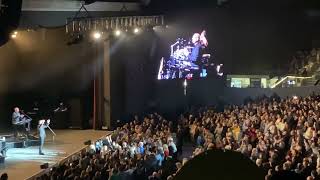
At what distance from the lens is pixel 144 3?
1952cm

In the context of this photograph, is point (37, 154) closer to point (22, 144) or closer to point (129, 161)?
point (22, 144)

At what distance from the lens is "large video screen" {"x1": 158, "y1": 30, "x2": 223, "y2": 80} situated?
23484 millimetres

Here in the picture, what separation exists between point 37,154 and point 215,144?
240 inches

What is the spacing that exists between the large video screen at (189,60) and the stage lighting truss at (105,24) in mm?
4942

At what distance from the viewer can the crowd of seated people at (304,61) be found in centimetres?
2458

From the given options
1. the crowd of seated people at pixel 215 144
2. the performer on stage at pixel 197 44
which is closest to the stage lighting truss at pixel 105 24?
the crowd of seated people at pixel 215 144

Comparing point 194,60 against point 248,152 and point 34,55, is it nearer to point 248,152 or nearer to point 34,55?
point 34,55

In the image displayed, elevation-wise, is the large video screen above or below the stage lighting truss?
below

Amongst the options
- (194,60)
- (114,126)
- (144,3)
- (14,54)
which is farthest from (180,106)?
(14,54)

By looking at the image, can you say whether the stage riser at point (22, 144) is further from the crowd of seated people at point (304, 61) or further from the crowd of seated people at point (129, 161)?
the crowd of seated people at point (304, 61)

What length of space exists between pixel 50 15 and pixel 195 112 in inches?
267

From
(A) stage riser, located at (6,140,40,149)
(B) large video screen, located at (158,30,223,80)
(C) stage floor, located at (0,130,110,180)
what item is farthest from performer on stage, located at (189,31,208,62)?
(A) stage riser, located at (6,140,40,149)

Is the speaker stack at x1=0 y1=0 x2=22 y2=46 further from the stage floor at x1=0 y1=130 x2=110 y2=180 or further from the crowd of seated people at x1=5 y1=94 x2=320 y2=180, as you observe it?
the stage floor at x1=0 y1=130 x2=110 y2=180

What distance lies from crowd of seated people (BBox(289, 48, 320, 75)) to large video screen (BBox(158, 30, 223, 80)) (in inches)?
147
